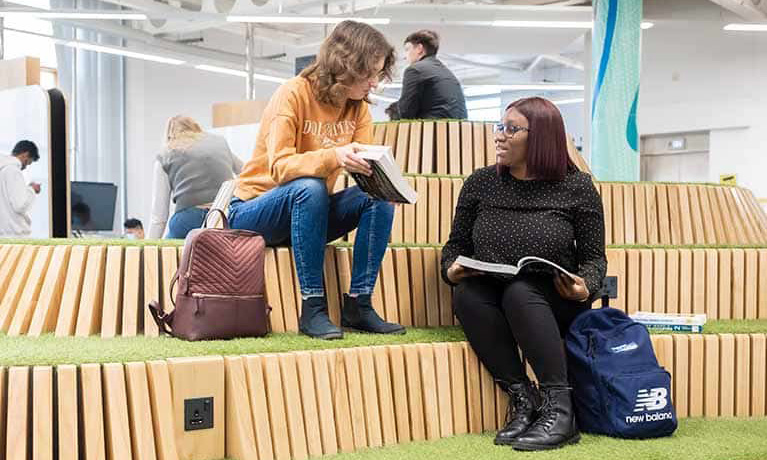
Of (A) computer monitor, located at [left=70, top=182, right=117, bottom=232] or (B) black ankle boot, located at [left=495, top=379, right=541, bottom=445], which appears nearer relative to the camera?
(B) black ankle boot, located at [left=495, top=379, right=541, bottom=445]

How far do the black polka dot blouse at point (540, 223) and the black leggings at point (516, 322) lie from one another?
0.10m

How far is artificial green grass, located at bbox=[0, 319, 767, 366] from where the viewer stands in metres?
2.22

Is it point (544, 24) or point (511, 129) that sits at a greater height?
point (544, 24)

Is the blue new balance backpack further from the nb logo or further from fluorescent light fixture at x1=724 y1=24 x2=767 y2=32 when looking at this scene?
fluorescent light fixture at x1=724 y1=24 x2=767 y2=32

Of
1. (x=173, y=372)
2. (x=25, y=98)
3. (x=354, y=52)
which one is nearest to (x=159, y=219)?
(x=25, y=98)

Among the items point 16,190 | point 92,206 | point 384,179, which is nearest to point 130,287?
point 384,179

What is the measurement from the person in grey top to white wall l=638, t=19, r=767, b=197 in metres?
8.53

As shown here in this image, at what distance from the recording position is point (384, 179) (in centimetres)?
275

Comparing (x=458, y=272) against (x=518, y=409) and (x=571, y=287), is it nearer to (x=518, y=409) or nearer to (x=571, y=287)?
(x=571, y=287)

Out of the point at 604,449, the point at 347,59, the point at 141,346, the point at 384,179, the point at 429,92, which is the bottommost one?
the point at 604,449

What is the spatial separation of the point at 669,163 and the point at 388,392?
1079 centimetres

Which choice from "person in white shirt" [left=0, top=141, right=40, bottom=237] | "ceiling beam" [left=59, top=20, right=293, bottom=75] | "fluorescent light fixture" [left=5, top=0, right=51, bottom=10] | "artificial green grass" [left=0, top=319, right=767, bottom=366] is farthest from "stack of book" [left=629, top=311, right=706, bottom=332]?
"ceiling beam" [left=59, top=20, right=293, bottom=75]

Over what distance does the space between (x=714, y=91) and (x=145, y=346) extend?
36.4ft

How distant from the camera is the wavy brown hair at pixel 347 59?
9.48ft
